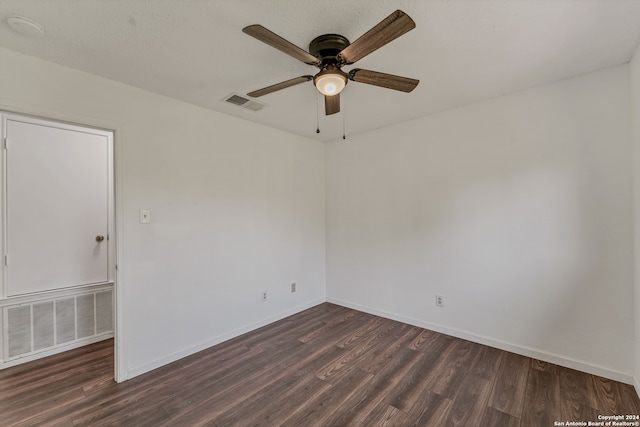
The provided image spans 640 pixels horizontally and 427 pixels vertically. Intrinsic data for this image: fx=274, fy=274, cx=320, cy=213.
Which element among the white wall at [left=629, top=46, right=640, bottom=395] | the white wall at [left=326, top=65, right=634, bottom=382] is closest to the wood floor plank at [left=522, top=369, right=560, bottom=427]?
the white wall at [left=326, top=65, right=634, bottom=382]

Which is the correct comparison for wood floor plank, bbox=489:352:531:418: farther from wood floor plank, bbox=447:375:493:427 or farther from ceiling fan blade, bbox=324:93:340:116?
ceiling fan blade, bbox=324:93:340:116

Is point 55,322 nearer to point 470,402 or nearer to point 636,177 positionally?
point 470,402

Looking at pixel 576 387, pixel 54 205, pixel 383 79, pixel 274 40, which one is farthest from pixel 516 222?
pixel 54 205

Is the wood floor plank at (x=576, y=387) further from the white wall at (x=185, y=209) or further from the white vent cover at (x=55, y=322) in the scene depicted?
the white vent cover at (x=55, y=322)

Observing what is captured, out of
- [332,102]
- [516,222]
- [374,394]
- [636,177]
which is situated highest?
[332,102]

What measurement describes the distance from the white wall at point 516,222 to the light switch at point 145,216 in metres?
2.51

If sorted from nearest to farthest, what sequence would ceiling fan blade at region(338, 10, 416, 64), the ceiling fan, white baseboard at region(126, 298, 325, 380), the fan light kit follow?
ceiling fan blade at region(338, 10, 416, 64) < the ceiling fan < the fan light kit < white baseboard at region(126, 298, 325, 380)

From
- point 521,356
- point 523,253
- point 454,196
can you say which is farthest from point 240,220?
point 521,356

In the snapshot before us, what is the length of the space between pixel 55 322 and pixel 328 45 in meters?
3.56

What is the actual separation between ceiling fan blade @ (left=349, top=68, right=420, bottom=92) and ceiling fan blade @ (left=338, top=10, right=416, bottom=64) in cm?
12

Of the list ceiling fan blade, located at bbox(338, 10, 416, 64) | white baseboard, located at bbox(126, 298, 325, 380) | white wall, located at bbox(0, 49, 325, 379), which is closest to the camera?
ceiling fan blade, located at bbox(338, 10, 416, 64)

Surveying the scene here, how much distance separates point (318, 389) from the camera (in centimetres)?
213

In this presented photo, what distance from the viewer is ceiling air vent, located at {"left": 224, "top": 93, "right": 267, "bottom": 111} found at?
259 centimetres

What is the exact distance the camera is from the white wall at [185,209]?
2.14 m
